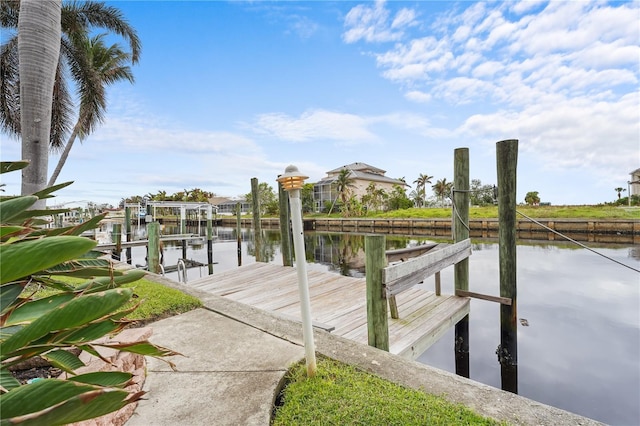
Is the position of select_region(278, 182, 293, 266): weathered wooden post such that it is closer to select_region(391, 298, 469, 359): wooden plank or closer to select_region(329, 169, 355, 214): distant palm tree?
select_region(391, 298, 469, 359): wooden plank

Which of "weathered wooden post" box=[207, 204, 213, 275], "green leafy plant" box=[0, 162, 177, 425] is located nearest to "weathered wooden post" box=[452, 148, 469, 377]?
"green leafy plant" box=[0, 162, 177, 425]

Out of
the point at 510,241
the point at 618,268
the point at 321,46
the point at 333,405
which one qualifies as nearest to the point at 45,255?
the point at 333,405

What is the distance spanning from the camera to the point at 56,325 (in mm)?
617

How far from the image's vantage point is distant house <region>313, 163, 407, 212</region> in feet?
137

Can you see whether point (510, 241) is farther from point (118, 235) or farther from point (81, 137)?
point (81, 137)

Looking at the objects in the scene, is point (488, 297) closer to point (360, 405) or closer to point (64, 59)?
point (360, 405)

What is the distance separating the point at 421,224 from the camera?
27.2m

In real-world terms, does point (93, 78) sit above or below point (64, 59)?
below

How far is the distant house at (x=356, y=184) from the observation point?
41.8 m

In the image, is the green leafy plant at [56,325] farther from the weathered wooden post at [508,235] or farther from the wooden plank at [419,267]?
the weathered wooden post at [508,235]

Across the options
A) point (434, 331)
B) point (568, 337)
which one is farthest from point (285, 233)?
point (568, 337)

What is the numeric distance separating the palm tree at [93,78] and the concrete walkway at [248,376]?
11.6 metres

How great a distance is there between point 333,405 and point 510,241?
3.54m

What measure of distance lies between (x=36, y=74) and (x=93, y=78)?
32.7 ft
